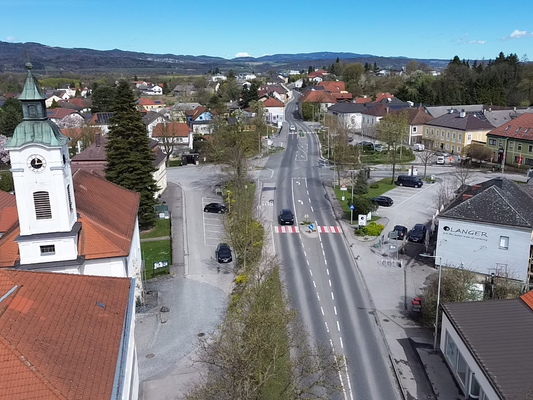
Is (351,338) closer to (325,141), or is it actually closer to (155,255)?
(155,255)

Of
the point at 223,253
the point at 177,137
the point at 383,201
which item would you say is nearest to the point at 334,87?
the point at 177,137

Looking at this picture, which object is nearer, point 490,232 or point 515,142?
point 490,232

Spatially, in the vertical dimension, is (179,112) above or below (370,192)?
above

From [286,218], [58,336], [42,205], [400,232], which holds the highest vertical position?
[42,205]

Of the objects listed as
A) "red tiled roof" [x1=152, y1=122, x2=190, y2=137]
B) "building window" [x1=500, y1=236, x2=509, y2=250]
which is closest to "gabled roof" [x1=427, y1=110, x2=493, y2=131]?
"red tiled roof" [x1=152, y1=122, x2=190, y2=137]

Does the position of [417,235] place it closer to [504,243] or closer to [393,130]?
[504,243]

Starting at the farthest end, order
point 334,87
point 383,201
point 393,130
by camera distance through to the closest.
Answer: point 334,87 < point 393,130 < point 383,201

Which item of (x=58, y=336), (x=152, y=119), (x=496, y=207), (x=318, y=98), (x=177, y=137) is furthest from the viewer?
(x=318, y=98)

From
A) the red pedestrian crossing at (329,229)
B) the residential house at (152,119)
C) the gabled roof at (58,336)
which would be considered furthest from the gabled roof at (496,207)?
the residential house at (152,119)
